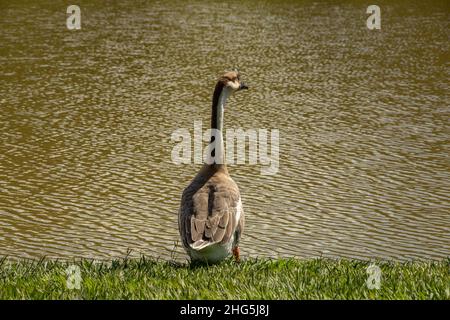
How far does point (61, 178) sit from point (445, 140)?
9.34m

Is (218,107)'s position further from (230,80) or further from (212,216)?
(212,216)

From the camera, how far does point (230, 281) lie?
8.90 m

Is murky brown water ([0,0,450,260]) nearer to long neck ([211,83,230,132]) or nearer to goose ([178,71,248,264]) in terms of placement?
long neck ([211,83,230,132])

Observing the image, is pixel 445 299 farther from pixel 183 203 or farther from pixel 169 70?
pixel 169 70

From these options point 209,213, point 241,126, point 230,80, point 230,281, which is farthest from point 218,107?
point 241,126

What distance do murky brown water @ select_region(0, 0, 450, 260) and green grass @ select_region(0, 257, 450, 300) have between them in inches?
152

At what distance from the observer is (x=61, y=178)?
1928 cm

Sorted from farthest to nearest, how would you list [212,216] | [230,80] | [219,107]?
[230,80] → [219,107] → [212,216]

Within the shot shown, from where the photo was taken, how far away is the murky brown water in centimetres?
1561

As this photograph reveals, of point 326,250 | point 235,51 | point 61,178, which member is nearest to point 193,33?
point 235,51

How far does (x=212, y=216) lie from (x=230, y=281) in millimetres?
1088

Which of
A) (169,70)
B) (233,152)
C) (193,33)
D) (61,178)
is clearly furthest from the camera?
(193,33)

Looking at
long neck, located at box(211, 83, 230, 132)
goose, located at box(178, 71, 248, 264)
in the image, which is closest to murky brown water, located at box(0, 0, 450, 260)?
long neck, located at box(211, 83, 230, 132)

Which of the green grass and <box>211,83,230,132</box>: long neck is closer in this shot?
the green grass
